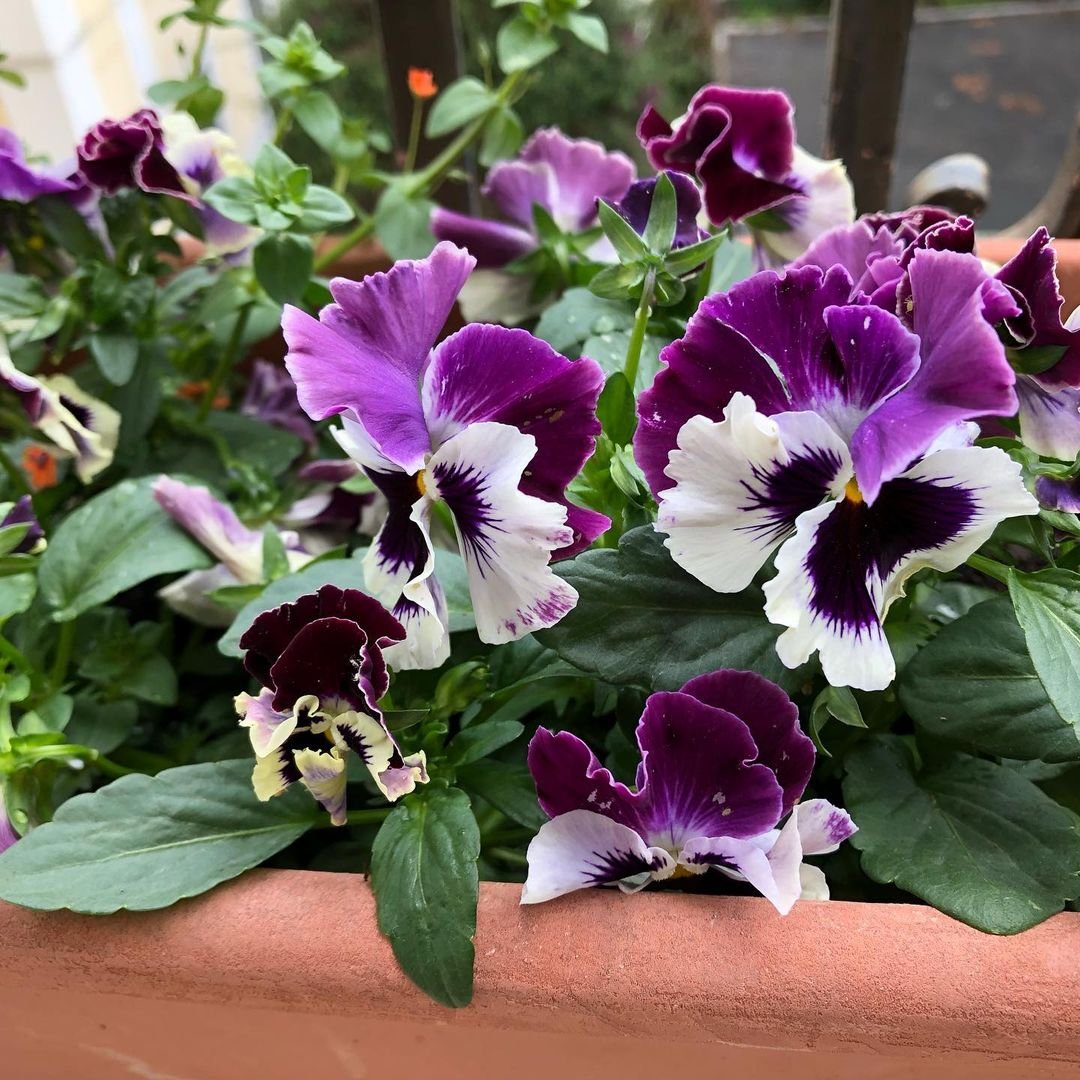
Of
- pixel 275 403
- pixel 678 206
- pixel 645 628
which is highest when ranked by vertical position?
pixel 678 206

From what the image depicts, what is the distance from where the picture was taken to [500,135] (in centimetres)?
79

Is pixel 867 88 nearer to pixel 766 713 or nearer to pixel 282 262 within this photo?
pixel 282 262

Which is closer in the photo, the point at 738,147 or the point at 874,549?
the point at 874,549

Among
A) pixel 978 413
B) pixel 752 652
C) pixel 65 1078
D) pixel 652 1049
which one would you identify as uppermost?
pixel 978 413

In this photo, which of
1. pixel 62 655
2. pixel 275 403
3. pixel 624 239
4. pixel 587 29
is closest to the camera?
pixel 624 239

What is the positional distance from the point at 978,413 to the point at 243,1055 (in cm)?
44

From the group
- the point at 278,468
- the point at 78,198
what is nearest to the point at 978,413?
the point at 278,468

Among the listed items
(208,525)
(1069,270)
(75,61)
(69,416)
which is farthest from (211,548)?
(75,61)

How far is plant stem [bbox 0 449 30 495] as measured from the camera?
70 centimetres

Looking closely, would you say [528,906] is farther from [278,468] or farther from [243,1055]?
[278,468]

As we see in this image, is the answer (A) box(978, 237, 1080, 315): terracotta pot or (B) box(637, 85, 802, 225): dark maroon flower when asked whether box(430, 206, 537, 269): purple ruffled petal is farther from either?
(A) box(978, 237, 1080, 315): terracotta pot

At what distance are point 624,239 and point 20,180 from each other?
431 mm

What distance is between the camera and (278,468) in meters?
0.77

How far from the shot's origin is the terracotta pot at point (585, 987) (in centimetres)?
43
